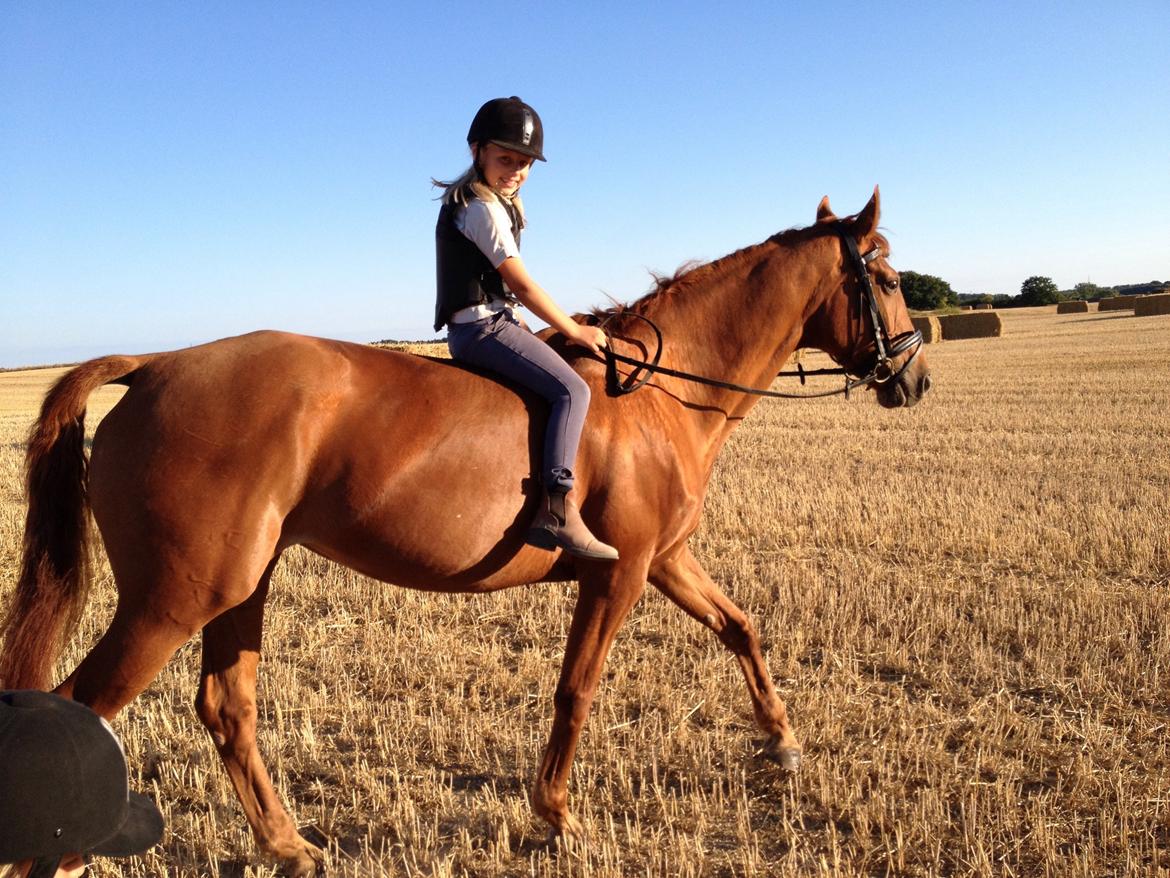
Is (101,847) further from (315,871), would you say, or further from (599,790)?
(599,790)

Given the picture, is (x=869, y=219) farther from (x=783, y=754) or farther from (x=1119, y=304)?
(x=1119, y=304)

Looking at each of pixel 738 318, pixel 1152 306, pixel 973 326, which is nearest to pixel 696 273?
pixel 738 318

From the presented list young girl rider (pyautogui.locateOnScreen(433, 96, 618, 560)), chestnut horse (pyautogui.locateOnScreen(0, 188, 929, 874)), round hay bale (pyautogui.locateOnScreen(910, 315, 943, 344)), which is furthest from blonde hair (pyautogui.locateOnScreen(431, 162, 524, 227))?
round hay bale (pyautogui.locateOnScreen(910, 315, 943, 344))

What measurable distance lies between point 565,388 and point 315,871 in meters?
2.30

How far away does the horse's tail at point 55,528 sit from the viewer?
11.2 feet

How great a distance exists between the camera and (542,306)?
3865 millimetres

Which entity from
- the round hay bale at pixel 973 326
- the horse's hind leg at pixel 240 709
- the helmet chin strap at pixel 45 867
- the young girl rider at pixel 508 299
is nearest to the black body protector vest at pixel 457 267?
the young girl rider at pixel 508 299

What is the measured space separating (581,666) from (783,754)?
1.25 m

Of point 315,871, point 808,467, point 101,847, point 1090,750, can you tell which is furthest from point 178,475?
point 808,467

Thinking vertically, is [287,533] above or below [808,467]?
above

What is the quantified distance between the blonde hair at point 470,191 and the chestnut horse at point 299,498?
715 millimetres

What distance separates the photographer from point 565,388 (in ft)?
12.2

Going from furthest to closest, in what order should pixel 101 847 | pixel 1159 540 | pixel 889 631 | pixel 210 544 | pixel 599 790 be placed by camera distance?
pixel 1159 540 < pixel 889 631 < pixel 599 790 < pixel 210 544 < pixel 101 847

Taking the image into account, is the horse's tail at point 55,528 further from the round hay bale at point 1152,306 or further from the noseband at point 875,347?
the round hay bale at point 1152,306
